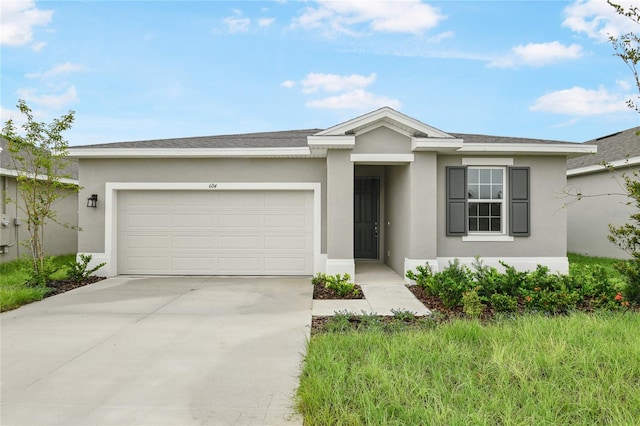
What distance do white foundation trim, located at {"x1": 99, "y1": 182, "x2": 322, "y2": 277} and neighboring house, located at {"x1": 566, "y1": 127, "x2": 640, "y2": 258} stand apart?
813 cm

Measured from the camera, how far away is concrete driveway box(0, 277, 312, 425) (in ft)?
9.33

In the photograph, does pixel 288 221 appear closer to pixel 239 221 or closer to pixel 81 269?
pixel 239 221

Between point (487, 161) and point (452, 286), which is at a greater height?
point (487, 161)

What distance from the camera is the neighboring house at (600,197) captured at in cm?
1152

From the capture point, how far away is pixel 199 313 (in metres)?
5.72

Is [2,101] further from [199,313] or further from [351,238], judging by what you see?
[351,238]

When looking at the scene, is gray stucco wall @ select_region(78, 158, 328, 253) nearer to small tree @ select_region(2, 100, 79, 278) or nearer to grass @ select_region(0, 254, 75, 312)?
small tree @ select_region(2, 100, 79, 278)

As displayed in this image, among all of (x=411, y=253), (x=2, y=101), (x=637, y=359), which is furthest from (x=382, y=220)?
(x=2, y=101)

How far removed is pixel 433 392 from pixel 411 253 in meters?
5.30

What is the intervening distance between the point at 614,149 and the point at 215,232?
46.8 ft

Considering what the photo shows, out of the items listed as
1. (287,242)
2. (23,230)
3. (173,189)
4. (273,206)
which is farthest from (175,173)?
(23,230)

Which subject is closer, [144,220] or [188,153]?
[188,153]

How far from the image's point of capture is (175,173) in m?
9.05

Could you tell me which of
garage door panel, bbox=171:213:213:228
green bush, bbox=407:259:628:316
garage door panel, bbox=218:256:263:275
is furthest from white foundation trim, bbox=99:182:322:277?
green bush, bbox=407:259:628:316
